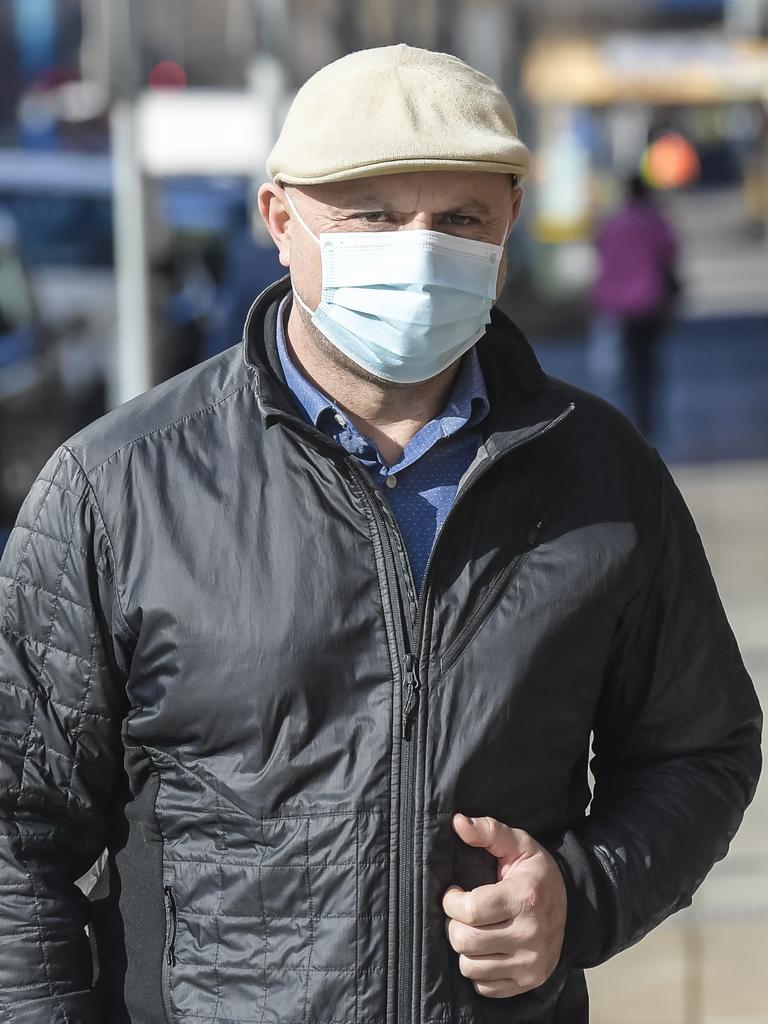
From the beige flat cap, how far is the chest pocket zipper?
1.50 ft

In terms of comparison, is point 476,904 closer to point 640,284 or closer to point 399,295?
point 399,295

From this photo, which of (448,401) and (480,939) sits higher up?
(448,401)

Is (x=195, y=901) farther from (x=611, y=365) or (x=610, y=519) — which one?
(x=611, y=365)

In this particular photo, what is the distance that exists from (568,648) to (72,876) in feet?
2.20

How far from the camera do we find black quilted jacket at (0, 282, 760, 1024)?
203 centimetres

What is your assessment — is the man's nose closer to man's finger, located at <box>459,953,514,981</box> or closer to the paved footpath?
man's finger, located at <box>459,953,514,981</box>

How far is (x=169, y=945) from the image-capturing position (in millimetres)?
2107

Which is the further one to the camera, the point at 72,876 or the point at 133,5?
the point at 133,5

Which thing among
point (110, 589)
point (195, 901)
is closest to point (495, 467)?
point (110, 589)

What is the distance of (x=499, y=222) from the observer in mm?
2250

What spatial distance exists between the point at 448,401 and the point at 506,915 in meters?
0.66

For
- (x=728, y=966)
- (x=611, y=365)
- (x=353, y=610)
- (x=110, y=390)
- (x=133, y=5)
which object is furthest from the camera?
(x=611, y=365)

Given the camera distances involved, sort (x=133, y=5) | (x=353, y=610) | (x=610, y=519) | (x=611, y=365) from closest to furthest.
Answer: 1. (x=353, y=610)
2. (x=610, y=519)
3. (x=133, y=5)
4. (x=611, y=365)

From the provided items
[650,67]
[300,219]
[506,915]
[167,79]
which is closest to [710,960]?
[506,915]
